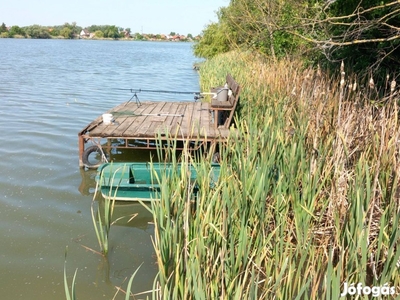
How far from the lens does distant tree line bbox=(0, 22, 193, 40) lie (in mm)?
90744

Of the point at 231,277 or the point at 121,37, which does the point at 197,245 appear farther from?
the point at 121,37

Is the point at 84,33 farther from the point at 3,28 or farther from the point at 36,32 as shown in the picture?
the point at 3,28

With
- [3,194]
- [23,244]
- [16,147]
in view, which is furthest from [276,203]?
[16,147]

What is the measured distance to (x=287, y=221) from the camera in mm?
3262

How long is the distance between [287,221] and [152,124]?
4.15 m

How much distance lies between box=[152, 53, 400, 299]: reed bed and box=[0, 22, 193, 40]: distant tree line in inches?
3774

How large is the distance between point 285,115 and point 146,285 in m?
2.37

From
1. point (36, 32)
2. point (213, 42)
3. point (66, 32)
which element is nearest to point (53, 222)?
point (213, 42)

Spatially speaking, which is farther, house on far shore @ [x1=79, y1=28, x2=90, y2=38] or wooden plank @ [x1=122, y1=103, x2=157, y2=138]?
house on far shore @ [x1=79, y1=28, x2=90, y2=38]

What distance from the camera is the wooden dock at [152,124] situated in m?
6.30

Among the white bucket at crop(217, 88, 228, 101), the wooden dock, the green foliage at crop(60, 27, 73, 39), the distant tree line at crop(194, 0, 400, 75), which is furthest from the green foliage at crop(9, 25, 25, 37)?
the white bucket at crop(217, 88, 228, 101)

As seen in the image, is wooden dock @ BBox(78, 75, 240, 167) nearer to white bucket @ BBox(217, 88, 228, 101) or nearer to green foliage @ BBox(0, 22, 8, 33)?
white bucket @ BBox(217, 88, 228, 101)

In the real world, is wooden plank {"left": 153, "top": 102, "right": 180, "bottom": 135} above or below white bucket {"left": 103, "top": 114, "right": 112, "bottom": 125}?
below

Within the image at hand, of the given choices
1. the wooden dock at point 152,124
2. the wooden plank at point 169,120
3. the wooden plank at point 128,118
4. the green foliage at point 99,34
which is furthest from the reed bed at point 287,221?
the green foliage at point 99,34
